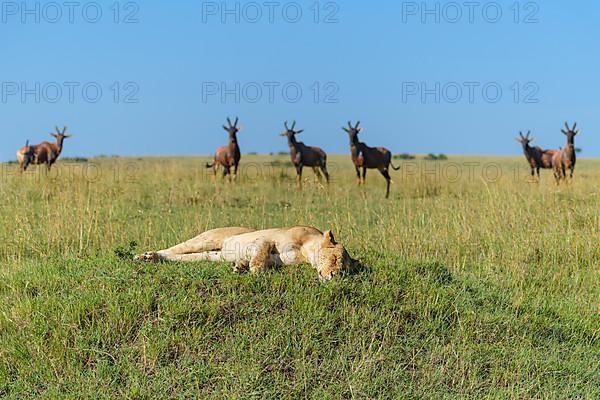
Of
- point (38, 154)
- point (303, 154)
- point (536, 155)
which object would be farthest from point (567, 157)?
point (38, 154)

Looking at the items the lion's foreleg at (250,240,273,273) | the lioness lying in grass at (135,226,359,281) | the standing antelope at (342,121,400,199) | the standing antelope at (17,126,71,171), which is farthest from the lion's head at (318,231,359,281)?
the standing antelope at (17,126,71,171)

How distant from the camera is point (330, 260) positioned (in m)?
6.20

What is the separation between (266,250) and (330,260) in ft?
2.28

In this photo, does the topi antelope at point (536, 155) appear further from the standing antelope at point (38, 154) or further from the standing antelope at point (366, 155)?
the standing antelope at point (38, 154)

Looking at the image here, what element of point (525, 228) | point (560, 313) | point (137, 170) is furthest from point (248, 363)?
point (137, 170)

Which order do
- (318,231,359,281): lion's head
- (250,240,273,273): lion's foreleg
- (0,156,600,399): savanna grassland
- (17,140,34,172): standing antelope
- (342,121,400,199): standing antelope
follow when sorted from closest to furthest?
(0,156,600,399): savanna grassland < (318,231,359,281): lion's head < (250,240,273,273): lion's foreleg < (342,121,400,199): standing antelope < (17,140,34,172): standing antelope

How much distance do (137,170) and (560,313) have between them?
18308 millimetres

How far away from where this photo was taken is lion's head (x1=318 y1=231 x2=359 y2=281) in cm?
617

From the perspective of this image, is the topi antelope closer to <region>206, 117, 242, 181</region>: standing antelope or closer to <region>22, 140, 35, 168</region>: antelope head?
<region>206, 117, 242, 181</region>: standing antelope

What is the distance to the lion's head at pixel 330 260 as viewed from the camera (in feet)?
20.2

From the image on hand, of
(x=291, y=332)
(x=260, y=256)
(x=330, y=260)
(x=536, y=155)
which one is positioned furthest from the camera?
(x=536, y=155)

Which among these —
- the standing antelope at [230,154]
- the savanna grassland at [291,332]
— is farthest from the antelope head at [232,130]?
the savanna grassland at [291,332]

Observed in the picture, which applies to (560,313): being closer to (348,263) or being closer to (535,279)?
(535,279)

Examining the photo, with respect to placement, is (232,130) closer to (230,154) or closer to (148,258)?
(230,154)
